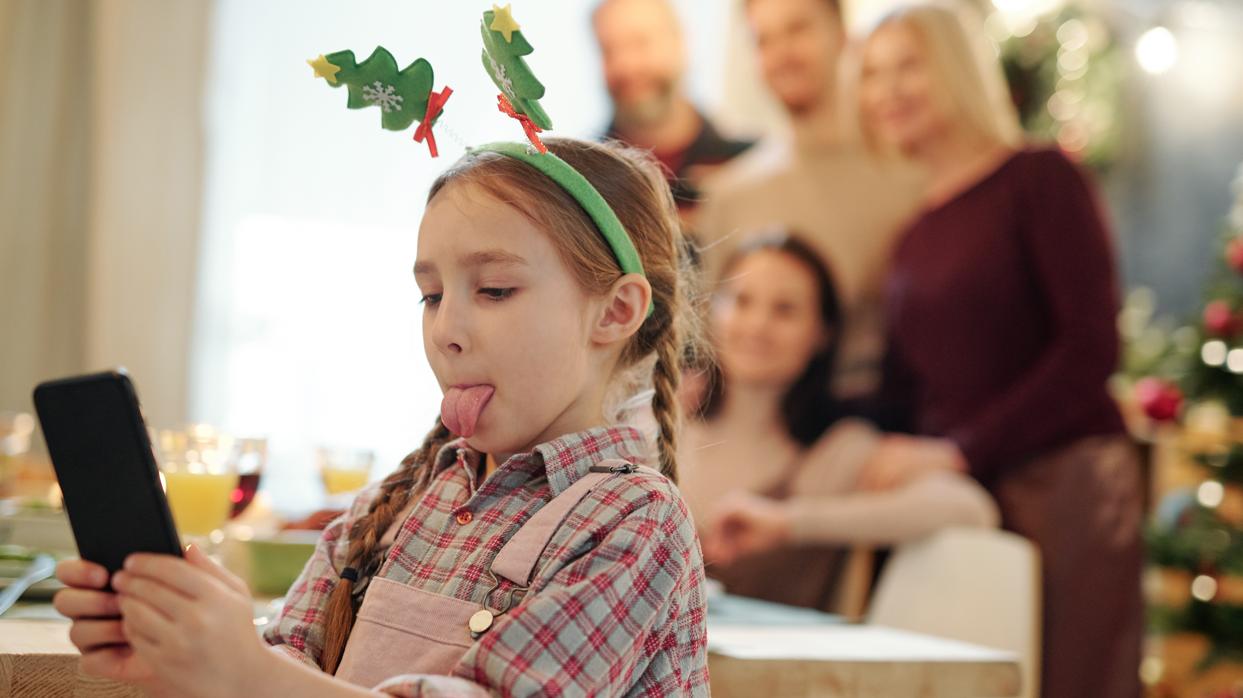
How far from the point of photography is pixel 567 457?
0.88 meters

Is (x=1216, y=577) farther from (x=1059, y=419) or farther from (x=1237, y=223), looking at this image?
(x=1237, y=223)

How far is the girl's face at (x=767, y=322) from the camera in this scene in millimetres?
3449

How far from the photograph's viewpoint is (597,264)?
0.93 metres

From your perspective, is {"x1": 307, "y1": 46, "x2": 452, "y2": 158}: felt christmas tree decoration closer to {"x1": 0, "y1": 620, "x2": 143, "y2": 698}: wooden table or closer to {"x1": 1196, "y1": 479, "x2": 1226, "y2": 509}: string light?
{"x1": 0, "y1": 620, "x2": 143, "y2": 698}: wooden table

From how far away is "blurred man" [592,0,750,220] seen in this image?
3588mm

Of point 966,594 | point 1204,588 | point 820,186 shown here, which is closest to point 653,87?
point 820,186

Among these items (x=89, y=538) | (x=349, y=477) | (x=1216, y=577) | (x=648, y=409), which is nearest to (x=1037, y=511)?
(x=1216, y=577)

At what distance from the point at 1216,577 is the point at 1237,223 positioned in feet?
3.41

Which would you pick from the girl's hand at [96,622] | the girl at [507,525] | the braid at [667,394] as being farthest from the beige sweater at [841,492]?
the girl's hand at [96,622]

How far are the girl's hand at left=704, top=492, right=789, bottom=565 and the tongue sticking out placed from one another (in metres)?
2.50

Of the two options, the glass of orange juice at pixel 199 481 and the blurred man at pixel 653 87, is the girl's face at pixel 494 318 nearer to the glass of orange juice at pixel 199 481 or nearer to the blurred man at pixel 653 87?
the glass of orange juice at pixel 199 481

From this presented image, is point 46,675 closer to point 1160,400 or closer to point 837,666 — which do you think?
point 837,666

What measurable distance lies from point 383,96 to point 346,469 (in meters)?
0.81

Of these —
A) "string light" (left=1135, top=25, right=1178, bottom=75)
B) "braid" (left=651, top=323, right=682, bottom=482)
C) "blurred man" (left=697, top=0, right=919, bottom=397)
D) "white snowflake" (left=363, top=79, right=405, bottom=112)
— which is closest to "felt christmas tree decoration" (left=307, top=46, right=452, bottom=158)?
"white snowflake" (left=363, top=79, right=405, bottom=112)
